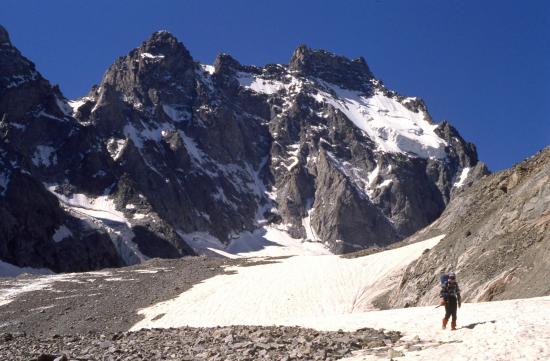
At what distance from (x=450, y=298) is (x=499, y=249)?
10404 mm

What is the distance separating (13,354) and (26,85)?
7769 inches

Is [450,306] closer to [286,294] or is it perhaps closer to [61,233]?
[286,294]

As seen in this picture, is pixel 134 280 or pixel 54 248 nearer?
pixel 134 280

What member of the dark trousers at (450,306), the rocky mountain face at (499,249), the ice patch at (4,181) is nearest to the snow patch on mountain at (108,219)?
the ice patch at (4,181)

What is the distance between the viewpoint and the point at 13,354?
20328 millimetres

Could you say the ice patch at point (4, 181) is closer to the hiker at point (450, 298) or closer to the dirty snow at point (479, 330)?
the dirty snow at point (479, 330)

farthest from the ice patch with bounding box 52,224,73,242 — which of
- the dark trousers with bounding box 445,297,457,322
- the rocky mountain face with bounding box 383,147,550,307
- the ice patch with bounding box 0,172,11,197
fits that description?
the dark trousers with bounding box 445,297,457,322

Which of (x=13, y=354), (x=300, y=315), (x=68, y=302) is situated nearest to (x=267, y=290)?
(x=300, y=315)

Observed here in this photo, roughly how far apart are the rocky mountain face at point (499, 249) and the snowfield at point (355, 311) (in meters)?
2.96

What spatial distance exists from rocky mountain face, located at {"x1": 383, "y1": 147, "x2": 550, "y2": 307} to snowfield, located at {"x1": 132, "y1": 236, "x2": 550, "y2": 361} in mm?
2957

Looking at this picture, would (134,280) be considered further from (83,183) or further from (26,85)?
(26,85)

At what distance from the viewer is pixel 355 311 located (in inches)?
1454

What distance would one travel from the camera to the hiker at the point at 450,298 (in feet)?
60.3

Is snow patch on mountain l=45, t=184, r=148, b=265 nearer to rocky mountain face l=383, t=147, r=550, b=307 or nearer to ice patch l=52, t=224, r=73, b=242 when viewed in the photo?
ice patch l=52, t=224, r=73, b=242
